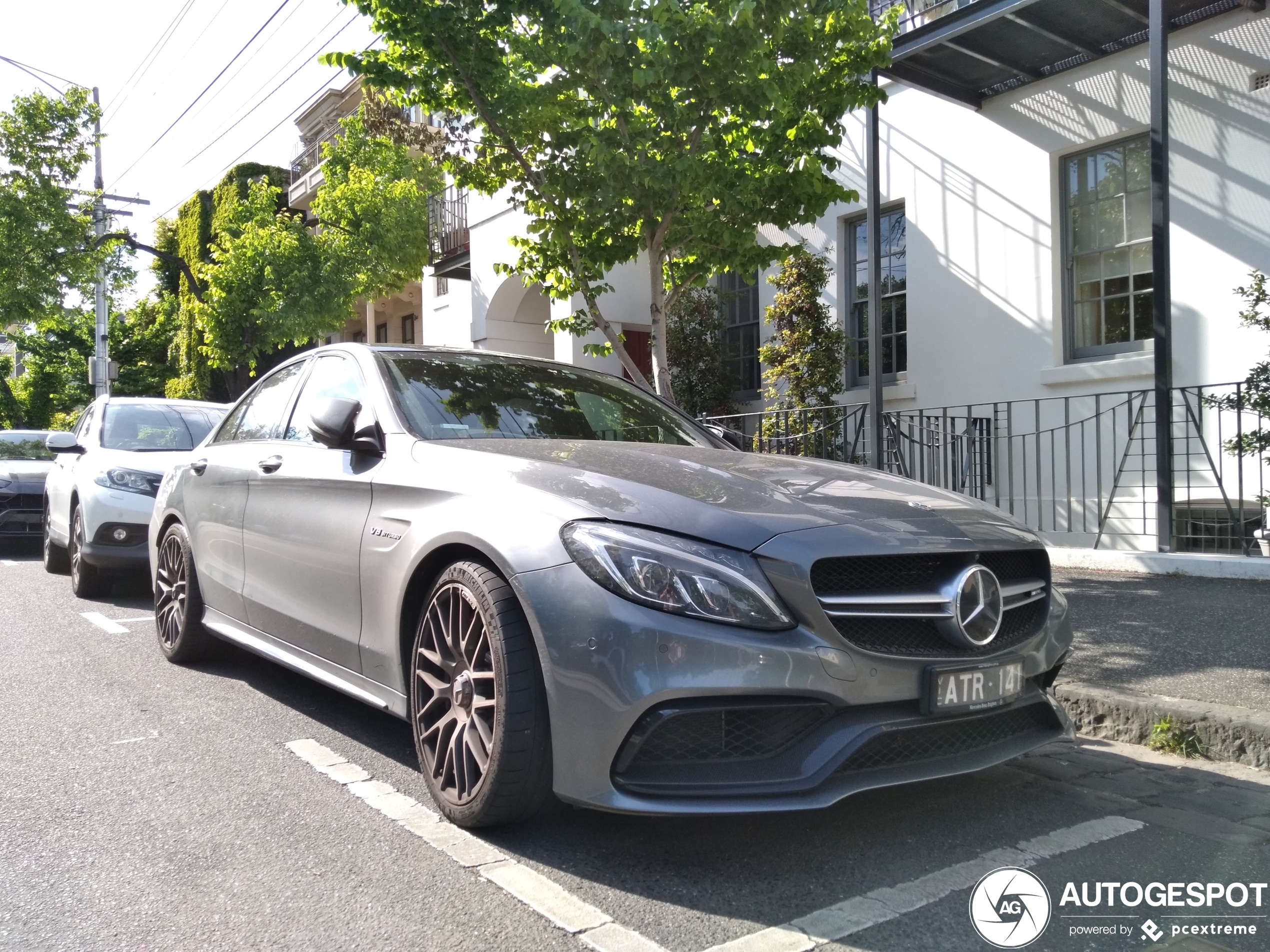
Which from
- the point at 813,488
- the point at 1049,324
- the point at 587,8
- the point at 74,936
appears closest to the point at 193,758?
the point at 74,936

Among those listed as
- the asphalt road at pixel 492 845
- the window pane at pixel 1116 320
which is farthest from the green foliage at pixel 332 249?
the asphalt road at pixel 492 845

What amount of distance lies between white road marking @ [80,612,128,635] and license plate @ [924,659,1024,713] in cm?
539

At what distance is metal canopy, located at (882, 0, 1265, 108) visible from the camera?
8398mm

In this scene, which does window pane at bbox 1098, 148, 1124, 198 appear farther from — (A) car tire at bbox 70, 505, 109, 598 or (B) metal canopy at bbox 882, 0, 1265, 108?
(A) car tire at bbox 70, 505, 109, 598

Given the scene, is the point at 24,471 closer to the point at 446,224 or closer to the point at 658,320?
the point at 658,320

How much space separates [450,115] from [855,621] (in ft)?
20.6

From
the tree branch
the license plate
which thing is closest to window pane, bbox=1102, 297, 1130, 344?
the license plate

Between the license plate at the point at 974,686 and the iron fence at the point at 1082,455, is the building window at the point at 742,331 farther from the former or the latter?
the license plate at the point at 974,686

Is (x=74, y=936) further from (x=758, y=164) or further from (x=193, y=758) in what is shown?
(x=758, y=164)

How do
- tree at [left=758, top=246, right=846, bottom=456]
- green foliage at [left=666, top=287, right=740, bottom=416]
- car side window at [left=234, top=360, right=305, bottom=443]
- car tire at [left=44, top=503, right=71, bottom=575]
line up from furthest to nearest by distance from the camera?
green foliage at [left=666, top=287, right=740, bottom=416] → tree at [left=758, top=246, right=846, bottom=456] → car tire at [left=44, top=503, right=71, bottom=575] → car side window at [left=234, top=360, right=305, bottom=443]

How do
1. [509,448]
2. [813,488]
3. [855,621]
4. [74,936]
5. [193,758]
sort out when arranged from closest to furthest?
1. [74,936]
2. [855,621]
3. [813,488]
4. [509,448]
5. [193,758]

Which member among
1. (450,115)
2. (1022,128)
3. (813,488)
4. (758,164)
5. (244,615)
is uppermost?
(1022,128)

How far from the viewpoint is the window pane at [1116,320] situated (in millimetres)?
9211

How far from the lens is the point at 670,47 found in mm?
6465
